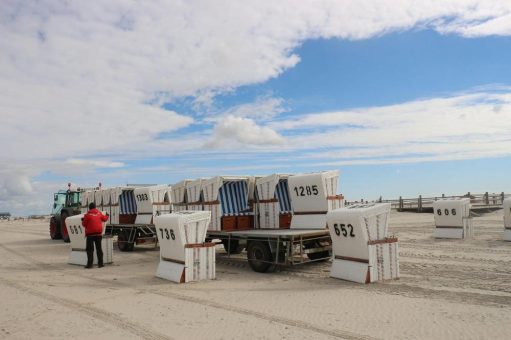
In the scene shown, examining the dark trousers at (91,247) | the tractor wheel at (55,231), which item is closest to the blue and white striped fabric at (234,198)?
the dark trousers at (91,247)

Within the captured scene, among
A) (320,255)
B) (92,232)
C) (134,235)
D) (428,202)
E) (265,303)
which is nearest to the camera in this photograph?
(265,303)

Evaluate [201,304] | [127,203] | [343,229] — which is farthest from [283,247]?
[127,203]

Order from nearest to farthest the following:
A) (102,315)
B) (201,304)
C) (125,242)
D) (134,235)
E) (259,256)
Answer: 1. (102,315)
2. (201,304)
3. (259,256)
4. (134,235)
5. (125,242)

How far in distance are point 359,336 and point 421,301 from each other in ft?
8.06

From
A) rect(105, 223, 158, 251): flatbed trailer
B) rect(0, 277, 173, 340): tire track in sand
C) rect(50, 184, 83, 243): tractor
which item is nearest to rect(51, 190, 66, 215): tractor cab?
rect(50, 184, 83, 243): tractor

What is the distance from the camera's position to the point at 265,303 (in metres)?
8.67

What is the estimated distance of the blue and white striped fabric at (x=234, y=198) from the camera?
1515 cm

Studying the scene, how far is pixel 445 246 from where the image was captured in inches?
661

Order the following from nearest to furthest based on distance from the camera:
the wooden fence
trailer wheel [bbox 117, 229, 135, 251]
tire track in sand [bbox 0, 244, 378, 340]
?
tire track in sand [bbox 0, 244, 378, 340] → trailer wheel [bbox 117, 229, 135, 251] → the wooden fence

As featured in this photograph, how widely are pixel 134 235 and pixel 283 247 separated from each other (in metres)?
9.09

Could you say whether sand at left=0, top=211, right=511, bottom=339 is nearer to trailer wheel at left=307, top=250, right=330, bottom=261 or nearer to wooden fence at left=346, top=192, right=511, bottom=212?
trailer wheel at left=307, top=250, right=330, bottom=261

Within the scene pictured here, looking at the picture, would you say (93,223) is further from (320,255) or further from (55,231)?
(55,231)

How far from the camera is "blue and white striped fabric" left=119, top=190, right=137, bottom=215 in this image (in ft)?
69.7

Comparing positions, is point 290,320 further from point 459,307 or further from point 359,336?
point 459,307
